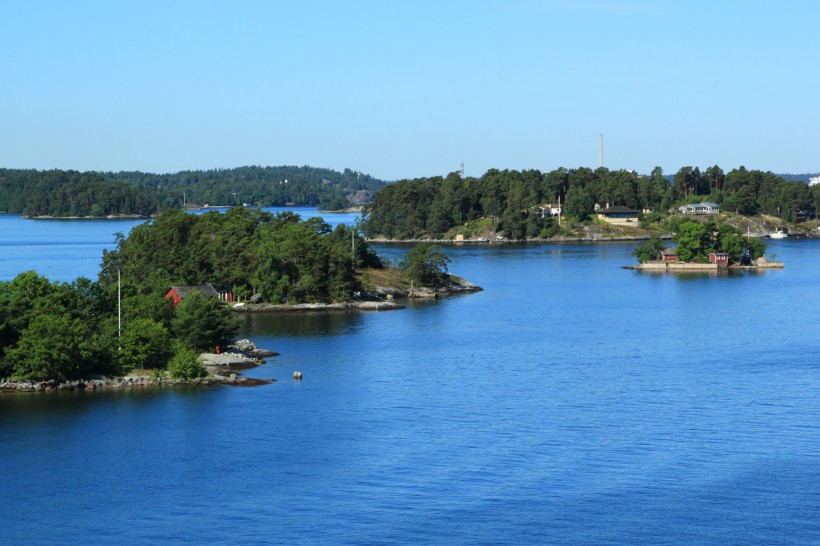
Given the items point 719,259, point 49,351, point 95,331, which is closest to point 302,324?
point 95,331

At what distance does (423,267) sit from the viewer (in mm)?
85312

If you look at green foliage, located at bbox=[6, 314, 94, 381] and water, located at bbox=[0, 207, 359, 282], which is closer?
green foliage, located at bbox=[6, 314, 94, 381]

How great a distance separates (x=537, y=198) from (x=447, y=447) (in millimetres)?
134155

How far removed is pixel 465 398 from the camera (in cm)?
4366

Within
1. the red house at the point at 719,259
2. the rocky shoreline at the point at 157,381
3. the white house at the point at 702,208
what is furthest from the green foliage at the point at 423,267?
the white house at the point at 702,208

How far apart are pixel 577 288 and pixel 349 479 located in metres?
60.6

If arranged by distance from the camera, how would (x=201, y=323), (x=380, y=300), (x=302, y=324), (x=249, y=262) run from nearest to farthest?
(x=201, y=323) → (x=302, y=324) → (x=249, y=262) → (x=380, y=300)

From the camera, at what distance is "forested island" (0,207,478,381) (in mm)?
44062

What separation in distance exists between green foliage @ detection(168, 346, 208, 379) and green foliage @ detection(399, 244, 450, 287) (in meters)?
39.4

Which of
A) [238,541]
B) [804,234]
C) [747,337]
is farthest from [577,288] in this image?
[804,234]

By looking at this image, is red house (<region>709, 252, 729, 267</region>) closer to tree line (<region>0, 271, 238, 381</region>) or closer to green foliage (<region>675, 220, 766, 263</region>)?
green foliage (<region>675, 220, 766, 263</region>)

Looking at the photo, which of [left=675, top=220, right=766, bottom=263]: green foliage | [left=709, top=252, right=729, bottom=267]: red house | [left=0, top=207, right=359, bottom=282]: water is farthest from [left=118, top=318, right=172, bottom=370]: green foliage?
[left=709, top=252, right=729, bottom=267]: red house

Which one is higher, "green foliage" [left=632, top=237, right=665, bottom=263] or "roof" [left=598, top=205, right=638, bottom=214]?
"roof" [left=598, top=205, right=638, bottom=214]

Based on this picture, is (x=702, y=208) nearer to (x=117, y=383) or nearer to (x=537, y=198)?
(x=537, y=198)
